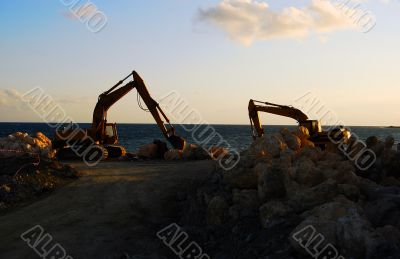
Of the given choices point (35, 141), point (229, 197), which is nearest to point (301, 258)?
point (229, 197)

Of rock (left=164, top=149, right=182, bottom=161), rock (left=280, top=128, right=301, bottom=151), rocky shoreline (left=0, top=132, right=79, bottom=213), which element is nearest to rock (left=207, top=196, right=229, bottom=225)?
rock (left=280, top=128, right=301, bottom=151)

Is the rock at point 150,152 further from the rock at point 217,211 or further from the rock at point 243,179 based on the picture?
the rock at point 217,211

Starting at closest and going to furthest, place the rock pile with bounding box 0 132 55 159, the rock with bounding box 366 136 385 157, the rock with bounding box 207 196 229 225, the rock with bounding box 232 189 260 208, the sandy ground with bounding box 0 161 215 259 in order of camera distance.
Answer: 1. the sandy ground with bounding box 0 161 215 259
2. the rock with bounding box 232 189 260 208
3. the rock with bounding box 207 196 229 225
4. the rock with bounding box 366 136 385 157
5. the rock pile with bounding box 0 132 55 159

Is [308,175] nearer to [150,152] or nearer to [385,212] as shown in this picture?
[385,212]

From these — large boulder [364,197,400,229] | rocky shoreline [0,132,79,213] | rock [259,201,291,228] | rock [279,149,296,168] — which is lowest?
rocky shoreline [0,132,79,213]

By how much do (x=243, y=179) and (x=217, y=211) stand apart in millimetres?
1454

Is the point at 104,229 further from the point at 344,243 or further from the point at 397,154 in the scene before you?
the point at 397,154

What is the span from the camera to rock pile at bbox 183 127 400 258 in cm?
905

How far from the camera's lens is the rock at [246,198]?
12602 mm

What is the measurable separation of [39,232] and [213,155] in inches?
576

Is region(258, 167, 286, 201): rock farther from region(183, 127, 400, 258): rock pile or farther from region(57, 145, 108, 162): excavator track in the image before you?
region(57, 145, 108, 162): excavator track

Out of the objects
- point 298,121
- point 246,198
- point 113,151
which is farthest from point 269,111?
point 246,198

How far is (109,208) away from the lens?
1484 cm

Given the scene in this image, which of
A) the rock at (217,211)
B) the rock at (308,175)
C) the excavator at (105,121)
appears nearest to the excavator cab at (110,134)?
the excavator at (105,121)
